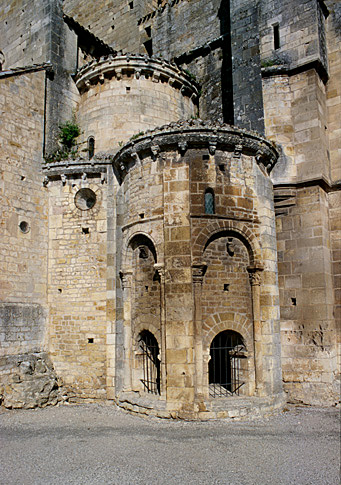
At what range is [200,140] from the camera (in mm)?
10977

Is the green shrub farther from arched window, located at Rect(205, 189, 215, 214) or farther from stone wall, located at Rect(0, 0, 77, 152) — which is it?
arched window, located at Rect(205, 189, 215, 214)

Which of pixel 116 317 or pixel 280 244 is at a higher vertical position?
pixel 280 244

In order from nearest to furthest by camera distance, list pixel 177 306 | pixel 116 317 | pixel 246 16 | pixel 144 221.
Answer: pixel 177 306 < pixel 144 221 < pixel 116 317 < pixel 246 16

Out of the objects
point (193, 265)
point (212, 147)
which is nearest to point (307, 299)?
point (193, 265)

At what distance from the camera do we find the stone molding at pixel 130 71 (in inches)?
551

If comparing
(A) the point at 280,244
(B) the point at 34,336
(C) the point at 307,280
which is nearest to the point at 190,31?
(A) the point at 280,244

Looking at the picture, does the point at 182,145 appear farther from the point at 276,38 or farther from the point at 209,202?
the point at 276,38

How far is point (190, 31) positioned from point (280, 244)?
9.73 m

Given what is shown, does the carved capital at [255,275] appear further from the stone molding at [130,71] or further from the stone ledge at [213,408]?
the stone molding at [130,71]

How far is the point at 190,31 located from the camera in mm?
17125

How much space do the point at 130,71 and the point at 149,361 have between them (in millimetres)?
9158

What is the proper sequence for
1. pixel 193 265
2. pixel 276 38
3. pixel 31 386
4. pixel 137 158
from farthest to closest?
pixel 276 38
pixel 137 158
pixel 31 386
pixel 193 265

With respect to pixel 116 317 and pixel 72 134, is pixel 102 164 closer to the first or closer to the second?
pixel 72 134

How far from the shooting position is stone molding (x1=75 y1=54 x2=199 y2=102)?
13984 millimetres
